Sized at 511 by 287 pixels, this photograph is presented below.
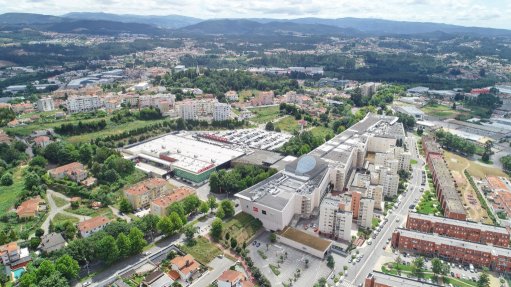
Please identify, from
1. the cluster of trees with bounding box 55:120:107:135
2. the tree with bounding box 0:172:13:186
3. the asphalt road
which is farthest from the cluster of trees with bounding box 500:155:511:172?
the tree with bounding box 0:172:13:186

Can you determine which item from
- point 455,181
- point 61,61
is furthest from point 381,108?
point 61,61

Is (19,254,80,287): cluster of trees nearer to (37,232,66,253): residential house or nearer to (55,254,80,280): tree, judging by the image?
(55,254,80,280): tree

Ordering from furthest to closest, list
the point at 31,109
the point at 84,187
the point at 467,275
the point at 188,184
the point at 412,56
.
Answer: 1. the point at 412,56
2. the point at 31,109
3. the point at 188,184
4. the point at 84,187
5. the point at 467,275

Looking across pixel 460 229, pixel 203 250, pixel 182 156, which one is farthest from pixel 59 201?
pixel 460 229

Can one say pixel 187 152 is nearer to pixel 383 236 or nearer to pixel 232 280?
pixel 232 280

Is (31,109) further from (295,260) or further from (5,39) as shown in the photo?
(5,39)

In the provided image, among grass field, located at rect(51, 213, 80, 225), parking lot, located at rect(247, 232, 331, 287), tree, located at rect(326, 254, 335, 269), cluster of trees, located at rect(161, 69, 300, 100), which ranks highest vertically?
cluster of trees, located at rect(161, 69, 300, 100)
